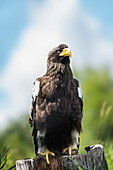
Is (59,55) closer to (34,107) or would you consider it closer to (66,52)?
(66,52)

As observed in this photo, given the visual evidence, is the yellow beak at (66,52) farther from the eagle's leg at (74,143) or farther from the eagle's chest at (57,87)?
the eagle's leg at (74,143)

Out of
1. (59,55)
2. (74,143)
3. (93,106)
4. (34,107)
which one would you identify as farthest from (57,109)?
(93,106)

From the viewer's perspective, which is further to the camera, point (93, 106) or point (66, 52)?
point (93, 106)

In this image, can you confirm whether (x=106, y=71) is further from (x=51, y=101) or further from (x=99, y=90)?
(x=51, y=101)

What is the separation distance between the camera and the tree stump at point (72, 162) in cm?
413

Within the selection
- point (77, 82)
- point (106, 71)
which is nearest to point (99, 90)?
point (106, 71)

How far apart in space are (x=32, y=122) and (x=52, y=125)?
1.15ft

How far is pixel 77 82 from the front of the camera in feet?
16.6

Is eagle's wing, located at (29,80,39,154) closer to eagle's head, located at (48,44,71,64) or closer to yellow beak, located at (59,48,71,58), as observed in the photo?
eagle's head, located at (48,44,71,64)

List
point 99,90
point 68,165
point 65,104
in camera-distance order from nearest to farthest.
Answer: point 68,165, point 65,104, point 99,90

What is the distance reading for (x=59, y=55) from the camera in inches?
196

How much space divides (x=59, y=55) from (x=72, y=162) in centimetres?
151

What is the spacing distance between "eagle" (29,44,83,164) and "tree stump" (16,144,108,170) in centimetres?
33

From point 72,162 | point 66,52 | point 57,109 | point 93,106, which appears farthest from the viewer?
point 93,106
